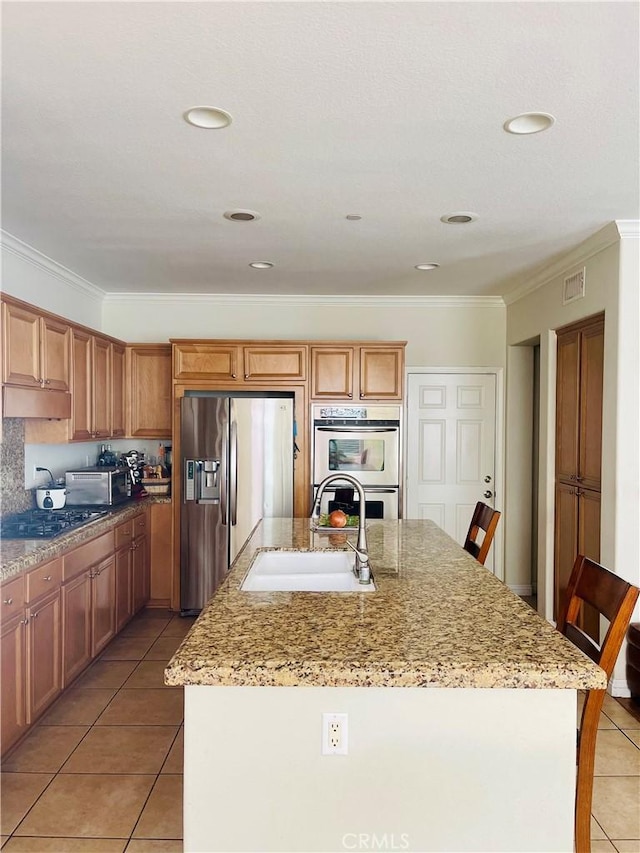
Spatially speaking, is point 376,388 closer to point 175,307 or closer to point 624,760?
point 175,307

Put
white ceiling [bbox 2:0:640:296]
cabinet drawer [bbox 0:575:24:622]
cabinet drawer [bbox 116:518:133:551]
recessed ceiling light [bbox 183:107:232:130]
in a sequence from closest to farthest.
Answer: white ceiling [bbox 2:0:640:296] < recessed ceiling light [bbox 183:107:232:130] < cabinet drawer [bbox 0:575:24:622] < cabinet drawer [bbox 116:518:133:551]

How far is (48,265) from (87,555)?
202 centimetres

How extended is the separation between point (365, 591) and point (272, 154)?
1.74 m

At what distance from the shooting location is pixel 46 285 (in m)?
4.32

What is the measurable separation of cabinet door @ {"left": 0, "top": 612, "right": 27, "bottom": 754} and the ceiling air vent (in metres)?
3.54

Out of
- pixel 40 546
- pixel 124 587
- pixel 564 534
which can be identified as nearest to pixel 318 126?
pixel 40 546

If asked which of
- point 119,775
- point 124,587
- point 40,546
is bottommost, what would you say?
point 119,775

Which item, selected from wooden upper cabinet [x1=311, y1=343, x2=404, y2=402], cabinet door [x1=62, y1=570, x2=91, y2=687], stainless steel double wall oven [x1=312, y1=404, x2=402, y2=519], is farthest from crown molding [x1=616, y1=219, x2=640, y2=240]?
A: cabinet door [x1=62, y1=570, x2=91, y2=687]

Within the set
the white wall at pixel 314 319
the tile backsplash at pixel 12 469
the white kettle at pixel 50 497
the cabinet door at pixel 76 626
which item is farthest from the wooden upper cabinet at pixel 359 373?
the cabinet door at pixel 76 626

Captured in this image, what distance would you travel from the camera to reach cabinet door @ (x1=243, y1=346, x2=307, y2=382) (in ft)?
16.0

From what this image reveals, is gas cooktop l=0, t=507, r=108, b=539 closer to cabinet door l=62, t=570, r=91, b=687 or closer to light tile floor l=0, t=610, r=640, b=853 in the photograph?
cabinet door l=62, t=570, r=91, b=687

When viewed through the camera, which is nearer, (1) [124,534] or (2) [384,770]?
(2) [384,770]

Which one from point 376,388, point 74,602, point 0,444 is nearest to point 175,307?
point 376,388

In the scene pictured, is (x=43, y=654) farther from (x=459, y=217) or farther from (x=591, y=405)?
(x=591, y=405)
